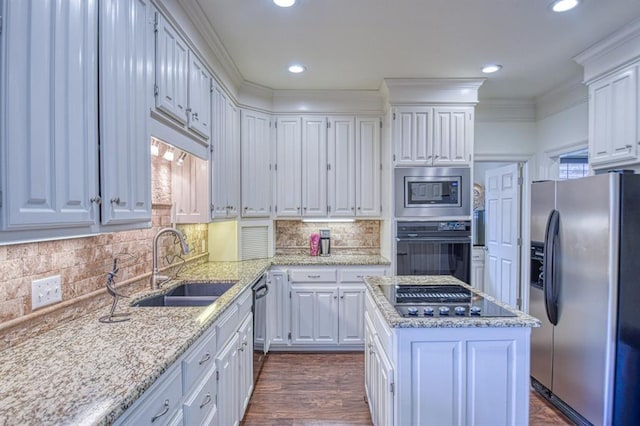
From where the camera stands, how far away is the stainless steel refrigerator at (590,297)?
6.88 feet

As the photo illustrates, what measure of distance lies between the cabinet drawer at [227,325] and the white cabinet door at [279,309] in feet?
4.42

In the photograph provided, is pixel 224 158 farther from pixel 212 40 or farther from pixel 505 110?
pixel 505 110

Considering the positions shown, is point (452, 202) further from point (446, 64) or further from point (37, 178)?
point (37, 178)

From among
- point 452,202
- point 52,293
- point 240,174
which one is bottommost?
point 52,293

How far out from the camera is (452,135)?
11.9ft

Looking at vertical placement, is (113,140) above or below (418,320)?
above

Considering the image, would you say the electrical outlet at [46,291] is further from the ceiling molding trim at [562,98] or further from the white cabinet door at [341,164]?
the ceiling molding trim at [562,98]

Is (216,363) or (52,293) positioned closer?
(52,293)

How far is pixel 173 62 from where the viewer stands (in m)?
2.01

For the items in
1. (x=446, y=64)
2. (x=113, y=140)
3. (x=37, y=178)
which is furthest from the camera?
(x=446, y=64)

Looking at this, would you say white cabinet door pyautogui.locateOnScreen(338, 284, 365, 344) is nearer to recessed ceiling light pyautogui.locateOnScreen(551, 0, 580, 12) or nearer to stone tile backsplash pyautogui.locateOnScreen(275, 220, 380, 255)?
stone tile backsplash pyautogui.locateOnScreen(275, 220, 380, 255)

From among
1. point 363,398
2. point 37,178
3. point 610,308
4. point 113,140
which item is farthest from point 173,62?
point 610,308

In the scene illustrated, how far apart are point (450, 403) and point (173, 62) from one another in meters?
2.33

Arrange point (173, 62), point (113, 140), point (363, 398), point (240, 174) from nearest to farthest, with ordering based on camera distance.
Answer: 1. point (113, 140)
2. point (173, 62)
3. point (363, 398)
4. point (240, 174)
